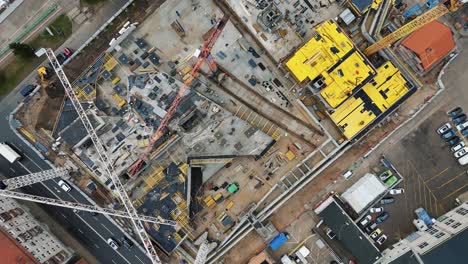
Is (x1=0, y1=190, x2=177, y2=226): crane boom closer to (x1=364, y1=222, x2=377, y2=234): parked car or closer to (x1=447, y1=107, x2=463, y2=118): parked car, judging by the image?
(x1=364, y1=222, x2=377, y2=234): parked car

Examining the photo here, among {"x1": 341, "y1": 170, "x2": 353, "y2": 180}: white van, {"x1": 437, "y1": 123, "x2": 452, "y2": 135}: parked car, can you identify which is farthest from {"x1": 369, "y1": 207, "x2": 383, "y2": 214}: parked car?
{"x1": 437, "y1": 123, "x2": 452, "y2": 135}: parked car

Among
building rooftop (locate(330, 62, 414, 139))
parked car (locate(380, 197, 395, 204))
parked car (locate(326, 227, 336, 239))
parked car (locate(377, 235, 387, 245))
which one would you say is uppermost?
building rooftop (locate(330, 62, 414, 139))

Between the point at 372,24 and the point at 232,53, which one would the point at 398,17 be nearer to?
the point at 372,24

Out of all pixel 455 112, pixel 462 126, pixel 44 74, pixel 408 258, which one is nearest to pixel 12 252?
pixel 44 74

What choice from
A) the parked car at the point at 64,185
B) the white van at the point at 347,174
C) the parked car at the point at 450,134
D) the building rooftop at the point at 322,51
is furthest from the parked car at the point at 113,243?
the parked car at the point at 450,134

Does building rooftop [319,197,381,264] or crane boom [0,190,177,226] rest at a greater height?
crane boom [0,190,177,226]

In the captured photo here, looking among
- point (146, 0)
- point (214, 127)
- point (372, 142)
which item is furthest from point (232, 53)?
point (372, 142)

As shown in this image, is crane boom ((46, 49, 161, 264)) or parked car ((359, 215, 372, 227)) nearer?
crane boom ((46, 49, 161, 264))

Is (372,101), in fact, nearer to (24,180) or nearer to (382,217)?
(382,217)
